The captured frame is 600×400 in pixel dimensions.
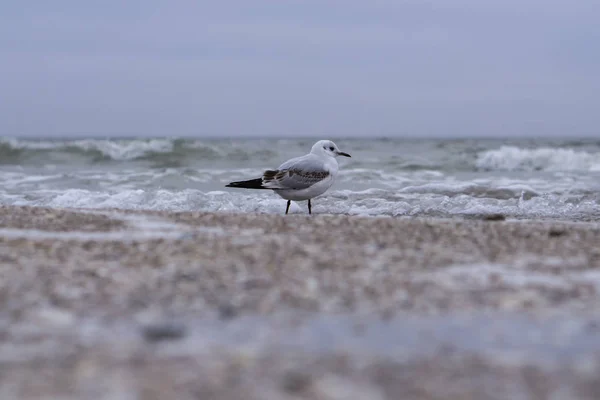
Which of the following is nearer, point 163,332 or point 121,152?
point 163,332

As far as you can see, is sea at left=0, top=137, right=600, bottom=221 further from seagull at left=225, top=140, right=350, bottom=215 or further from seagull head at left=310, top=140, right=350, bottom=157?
seagull at left=225, top=140, right=350, bottom=215

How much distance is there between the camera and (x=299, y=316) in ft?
11.1

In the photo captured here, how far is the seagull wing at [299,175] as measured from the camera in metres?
8.41

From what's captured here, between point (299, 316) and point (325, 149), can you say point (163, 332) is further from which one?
point (325, 149)

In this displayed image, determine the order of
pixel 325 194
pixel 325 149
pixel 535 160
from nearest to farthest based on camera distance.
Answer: pixel 325 149 → pixel 325 194 → pixel 535 160

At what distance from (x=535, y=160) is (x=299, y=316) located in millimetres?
22315

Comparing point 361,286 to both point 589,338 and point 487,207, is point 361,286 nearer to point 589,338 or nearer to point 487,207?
point 589,338

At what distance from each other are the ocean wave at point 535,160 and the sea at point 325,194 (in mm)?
32

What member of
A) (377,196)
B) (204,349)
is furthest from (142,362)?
(377,196)

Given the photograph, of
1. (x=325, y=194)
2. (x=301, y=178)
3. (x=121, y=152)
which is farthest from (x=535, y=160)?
(x=301, y=178)

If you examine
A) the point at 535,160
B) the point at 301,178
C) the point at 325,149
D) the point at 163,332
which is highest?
the point at 325,149

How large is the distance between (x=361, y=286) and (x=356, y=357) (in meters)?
1.03

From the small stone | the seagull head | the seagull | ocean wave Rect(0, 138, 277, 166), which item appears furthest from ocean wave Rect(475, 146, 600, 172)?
the small stone

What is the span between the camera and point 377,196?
11.9 meters
